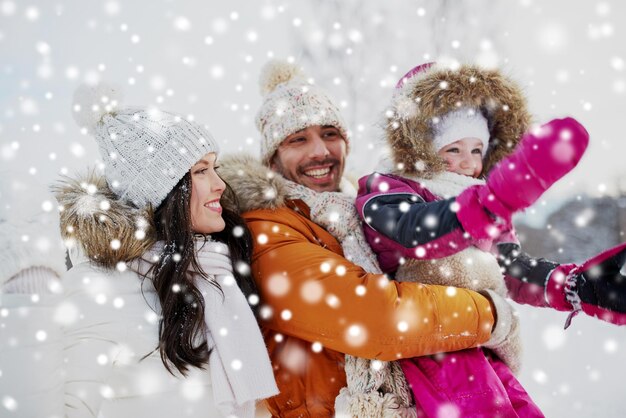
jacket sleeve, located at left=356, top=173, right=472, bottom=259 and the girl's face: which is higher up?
the girl's face

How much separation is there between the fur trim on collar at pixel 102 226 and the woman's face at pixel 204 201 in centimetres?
19

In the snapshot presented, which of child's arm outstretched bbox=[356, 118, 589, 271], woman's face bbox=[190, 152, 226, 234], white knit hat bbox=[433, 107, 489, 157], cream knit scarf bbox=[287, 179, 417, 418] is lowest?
cream knit scarf bbox=[287, 179, 417, 418]

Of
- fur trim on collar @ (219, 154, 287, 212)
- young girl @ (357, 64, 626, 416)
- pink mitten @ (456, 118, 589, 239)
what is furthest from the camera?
fur trim on collar @ (219, 154, 287, 212)

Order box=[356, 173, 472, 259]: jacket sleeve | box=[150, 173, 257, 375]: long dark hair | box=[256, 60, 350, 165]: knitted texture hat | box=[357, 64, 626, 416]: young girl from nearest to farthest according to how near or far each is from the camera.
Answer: box=[357, 64, 626, 416]: young girl, box=[356, 173, 472, 259]: jacket sleeve, box=[150, 173, 257, 375]: long dark hair, box=[256, 60, 350, 165]: knitted texture hat

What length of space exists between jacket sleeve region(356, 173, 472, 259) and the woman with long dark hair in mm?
569

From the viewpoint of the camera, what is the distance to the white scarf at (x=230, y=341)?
1.95 meters

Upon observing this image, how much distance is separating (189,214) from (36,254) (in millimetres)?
592

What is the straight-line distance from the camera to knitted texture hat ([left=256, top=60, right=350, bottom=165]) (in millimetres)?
2660

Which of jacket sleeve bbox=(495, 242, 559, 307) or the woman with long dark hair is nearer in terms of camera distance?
the woman with long dark hair

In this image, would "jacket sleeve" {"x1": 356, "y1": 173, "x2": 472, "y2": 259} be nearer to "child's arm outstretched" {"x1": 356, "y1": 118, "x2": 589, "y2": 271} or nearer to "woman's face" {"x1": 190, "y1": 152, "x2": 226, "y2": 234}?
"child's arm outstretched" {"x1": 356, "y1": 118, "x2": 589, "y2": 271}

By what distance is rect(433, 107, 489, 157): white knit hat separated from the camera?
2326mm

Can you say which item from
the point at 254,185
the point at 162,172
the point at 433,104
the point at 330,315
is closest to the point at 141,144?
the point at 162,172

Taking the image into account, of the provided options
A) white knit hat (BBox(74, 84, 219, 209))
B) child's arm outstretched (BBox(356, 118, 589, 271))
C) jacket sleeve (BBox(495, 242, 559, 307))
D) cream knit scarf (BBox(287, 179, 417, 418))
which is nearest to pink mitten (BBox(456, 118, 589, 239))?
child's arm outstretched (BBox(356, 118, 589, 271))

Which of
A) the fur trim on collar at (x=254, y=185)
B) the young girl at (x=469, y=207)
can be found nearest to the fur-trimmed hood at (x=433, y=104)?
the young girl at (x=469, y=207)
